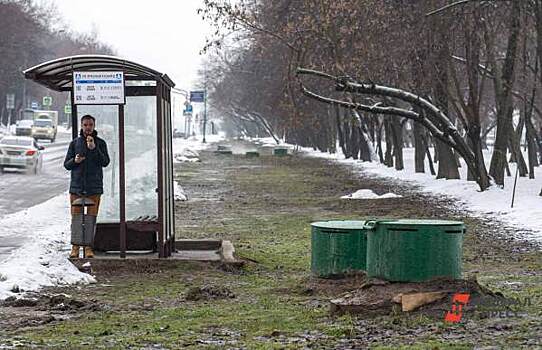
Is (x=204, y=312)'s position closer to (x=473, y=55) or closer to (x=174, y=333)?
(x=174, y=333)

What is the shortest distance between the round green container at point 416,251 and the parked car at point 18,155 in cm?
3260

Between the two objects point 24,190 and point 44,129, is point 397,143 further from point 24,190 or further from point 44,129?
point 44,129

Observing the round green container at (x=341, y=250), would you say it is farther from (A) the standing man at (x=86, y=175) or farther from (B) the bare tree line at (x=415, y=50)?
(B) the bare tree line at (x=415, y=50)

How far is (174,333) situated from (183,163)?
48265 mm

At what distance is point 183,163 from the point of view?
56.8m

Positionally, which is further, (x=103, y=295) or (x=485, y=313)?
(x=103, y=295)

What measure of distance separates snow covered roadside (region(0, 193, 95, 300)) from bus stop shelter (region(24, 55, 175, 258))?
0.91 m

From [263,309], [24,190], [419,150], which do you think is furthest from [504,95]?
[263,309]

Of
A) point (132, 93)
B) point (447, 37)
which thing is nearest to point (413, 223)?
point (132, 93)

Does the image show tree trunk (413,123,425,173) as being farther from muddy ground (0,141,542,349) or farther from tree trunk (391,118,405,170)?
muddy ground (0,141,542,349)

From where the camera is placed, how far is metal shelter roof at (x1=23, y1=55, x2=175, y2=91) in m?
13.6

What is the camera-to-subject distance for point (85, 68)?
13.9 metres

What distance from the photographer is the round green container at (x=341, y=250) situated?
1153 cm

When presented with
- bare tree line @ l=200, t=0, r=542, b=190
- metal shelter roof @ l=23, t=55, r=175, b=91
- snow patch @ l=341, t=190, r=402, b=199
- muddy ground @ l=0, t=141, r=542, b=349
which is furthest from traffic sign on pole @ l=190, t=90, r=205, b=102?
metal shelter roof @ l=23, t=55, r=175, b=91
